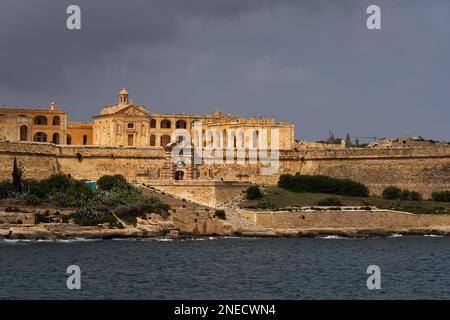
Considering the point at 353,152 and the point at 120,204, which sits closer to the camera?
the point at 120,204

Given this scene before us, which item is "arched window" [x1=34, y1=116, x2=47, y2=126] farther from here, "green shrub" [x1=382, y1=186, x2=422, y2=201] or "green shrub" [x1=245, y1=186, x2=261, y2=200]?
"green shrub" [x1=382, y1=186, x2=422, y2=201]

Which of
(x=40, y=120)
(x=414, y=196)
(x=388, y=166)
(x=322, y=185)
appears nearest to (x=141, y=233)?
(x=322, y=185)

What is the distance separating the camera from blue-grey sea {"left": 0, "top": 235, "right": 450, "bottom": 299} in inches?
1510

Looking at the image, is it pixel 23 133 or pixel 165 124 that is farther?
pixel 165 124

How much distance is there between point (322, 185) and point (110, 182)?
13.0 m

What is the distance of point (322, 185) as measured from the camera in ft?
228

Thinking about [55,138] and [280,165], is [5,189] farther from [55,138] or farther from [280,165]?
[280,165]

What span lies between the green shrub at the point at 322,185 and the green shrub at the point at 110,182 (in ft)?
33.9

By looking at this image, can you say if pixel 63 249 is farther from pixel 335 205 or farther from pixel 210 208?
pixel 335 205

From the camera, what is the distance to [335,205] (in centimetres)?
6419
